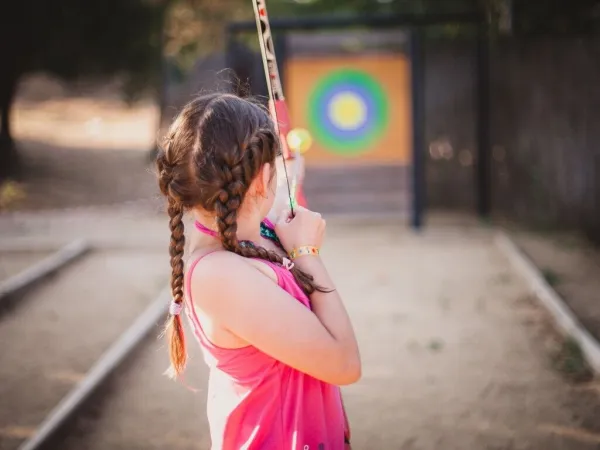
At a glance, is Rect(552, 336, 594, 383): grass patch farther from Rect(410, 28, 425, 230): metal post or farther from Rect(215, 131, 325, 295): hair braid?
Rect(410, 28, 425, 230): metal post

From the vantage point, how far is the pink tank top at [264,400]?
1.74 metres

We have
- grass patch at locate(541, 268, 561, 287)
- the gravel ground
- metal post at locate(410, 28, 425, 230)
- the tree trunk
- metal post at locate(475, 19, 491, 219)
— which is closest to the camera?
the gravel ground

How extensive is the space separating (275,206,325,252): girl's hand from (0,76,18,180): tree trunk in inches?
644

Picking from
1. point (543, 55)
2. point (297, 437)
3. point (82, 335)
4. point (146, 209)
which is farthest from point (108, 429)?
point (146, 209)

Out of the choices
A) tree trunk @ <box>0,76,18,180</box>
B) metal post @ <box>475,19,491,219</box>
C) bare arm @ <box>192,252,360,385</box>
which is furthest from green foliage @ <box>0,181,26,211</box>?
bare arm @ <box>192,252,360,385</box>

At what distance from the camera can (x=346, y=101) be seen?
16344 millimetres

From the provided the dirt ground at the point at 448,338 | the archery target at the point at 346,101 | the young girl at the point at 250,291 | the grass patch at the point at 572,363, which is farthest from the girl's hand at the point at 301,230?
the archery target at the point at 346,101

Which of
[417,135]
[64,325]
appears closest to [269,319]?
[64,325]

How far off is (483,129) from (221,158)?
914 centimetres

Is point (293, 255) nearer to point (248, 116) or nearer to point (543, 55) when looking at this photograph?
point (248, 116)

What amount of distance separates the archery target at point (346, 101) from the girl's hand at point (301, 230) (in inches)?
565

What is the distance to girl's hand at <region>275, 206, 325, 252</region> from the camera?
177 centimetres

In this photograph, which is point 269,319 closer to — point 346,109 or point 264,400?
point 264,400

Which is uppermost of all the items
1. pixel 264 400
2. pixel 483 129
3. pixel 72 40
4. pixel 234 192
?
pixel 72 40
